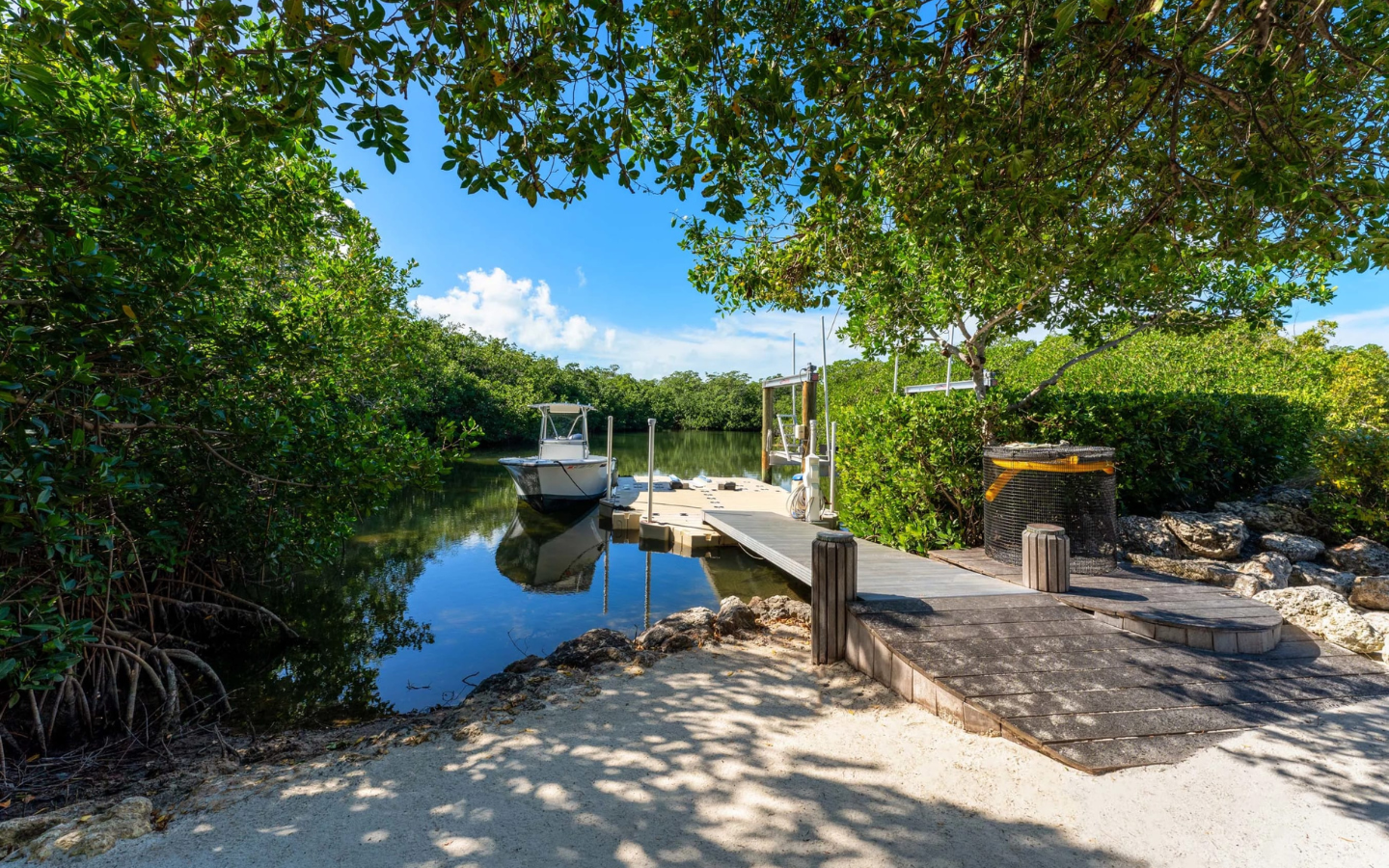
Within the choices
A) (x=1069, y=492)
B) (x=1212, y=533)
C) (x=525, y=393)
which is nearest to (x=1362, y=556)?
(x=1212, y=533)

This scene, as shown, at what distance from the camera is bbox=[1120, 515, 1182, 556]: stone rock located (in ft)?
22.3

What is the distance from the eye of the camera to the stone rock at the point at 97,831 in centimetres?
257

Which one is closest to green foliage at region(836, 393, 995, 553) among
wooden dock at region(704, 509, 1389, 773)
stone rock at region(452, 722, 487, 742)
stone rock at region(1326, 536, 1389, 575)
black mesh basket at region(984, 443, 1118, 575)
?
black mesh basket at region(984, 443, 1118, 575)

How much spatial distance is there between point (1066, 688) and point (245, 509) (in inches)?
281

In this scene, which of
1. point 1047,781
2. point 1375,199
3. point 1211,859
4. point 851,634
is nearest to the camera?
Answer: point 1211,859

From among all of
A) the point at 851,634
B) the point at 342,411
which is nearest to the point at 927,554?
the point at 851,634

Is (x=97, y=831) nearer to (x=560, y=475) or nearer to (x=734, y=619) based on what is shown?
(x=734, y=619)

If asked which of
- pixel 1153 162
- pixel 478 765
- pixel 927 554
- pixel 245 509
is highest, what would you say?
pixel 1153 162

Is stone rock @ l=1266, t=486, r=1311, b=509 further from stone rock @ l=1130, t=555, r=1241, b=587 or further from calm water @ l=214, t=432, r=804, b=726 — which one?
calm water @ l=214, t=432, r=804, b=726

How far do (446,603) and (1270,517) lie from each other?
11.4m

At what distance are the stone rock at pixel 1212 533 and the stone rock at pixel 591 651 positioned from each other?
6.57m

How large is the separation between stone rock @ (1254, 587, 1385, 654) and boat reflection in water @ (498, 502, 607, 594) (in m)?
8.41

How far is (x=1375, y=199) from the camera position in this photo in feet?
10.6

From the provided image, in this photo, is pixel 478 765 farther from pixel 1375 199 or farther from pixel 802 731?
pixel 1375 199
